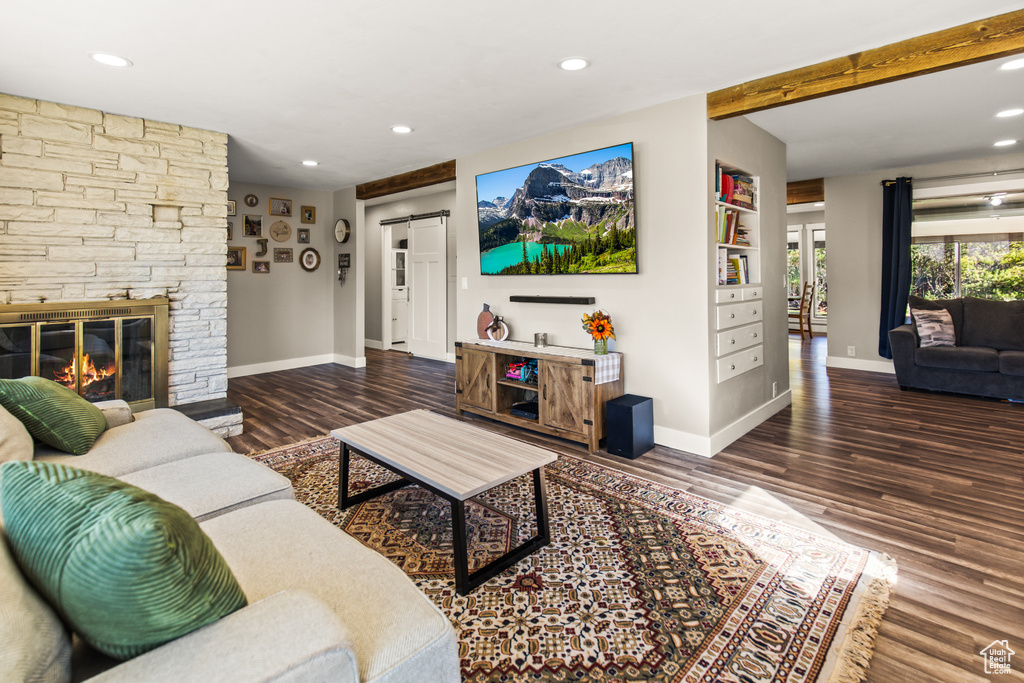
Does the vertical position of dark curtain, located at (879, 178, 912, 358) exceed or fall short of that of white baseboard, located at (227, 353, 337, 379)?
it exceeds it

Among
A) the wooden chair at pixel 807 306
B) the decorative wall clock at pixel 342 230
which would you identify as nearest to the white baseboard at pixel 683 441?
the decorative wall clock at pixel 342 230

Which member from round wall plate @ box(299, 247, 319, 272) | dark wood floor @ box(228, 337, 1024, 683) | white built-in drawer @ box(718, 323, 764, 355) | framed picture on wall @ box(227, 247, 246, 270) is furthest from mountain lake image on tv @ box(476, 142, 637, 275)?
framed picture on wall @ box(227, 247, 246, 270)

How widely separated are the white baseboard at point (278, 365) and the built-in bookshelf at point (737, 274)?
18.3 ft

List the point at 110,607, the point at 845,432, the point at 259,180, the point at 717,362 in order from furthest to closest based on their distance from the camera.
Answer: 1. the point at 259,180
2. the point at 845,432
3. the point at 717,362
4. the point at 110,607

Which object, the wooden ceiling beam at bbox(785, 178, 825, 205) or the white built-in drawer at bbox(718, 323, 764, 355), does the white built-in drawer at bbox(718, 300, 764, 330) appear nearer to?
the white built-in drawer at bbox(718, 323, 764, 355)

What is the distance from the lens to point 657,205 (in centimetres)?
364

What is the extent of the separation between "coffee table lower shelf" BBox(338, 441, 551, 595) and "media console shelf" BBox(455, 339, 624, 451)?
1.34 metres

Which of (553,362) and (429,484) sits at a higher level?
(553,362)

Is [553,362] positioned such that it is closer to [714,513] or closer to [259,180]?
[714,513]

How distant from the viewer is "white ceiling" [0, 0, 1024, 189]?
2.37 m

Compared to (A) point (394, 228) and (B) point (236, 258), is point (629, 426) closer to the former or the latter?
(B) point (236, 258)

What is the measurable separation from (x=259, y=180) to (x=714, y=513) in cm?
626

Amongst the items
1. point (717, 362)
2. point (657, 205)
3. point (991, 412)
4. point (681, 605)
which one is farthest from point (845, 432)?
point (681, 605)

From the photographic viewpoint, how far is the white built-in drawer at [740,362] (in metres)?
3.64
